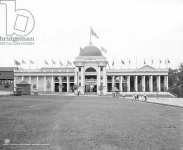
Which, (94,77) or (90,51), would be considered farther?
(94,77)

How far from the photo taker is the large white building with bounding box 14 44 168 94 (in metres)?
99.9

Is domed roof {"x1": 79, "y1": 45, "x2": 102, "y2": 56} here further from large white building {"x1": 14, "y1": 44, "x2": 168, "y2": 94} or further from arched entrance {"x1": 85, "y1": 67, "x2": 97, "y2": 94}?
arched entrance {"x1": 85, "y1": 67, "x2": 97, "y2": 94}

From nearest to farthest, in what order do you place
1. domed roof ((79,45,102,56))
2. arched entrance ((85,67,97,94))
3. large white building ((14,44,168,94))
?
1. large white building ((14,44,168,94))
2. arched entrance ((85,67,97,94))
3. domed roof ((79,45,102,56))

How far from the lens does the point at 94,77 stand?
10406 cm

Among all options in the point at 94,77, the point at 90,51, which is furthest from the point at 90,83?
the point at 90,51

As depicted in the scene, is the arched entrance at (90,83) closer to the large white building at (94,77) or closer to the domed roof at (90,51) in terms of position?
the large white building at (94,77)

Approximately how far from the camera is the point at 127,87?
10288 cm

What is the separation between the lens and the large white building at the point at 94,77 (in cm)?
9994

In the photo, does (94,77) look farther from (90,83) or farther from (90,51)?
(90,51)

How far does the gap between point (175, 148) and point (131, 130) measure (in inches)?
170

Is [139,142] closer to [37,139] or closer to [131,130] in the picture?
[131,130]

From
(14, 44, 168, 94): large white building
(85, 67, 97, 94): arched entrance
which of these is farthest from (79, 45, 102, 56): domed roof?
(85, 67, 97, 94): arched entrance

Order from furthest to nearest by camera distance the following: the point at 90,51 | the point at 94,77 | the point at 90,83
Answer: the point at 94,77, the point at 90,51, the point at 90,83

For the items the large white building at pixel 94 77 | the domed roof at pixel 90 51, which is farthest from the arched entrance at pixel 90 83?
the domed roof at pixel 90 51
